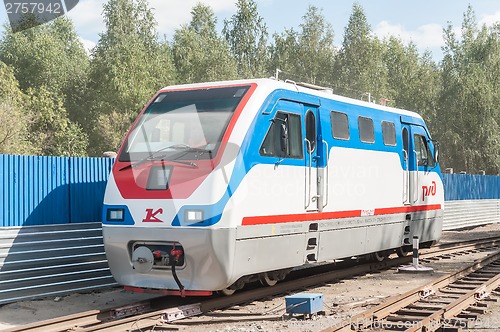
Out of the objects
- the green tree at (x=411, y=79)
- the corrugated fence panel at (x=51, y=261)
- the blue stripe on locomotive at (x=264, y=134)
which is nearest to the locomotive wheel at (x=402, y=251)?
the blue stripe on locomotive at (x=264, y=134)

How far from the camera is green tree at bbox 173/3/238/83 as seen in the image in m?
54.8

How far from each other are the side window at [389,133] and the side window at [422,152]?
4.11 feet

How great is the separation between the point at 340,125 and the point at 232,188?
12.0 ft

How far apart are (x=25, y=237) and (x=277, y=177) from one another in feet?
13.7

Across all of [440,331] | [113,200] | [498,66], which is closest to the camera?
[440,331]

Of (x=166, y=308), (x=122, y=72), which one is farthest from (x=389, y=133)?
(x=122, y=72)

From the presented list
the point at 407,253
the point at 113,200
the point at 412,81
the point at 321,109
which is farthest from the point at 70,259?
the point at 412,81

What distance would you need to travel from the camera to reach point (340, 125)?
11812mm

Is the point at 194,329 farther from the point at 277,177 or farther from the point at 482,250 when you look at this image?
the point at 482,250

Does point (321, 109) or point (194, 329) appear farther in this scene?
point (321, 109)

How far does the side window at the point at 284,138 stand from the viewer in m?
9.76

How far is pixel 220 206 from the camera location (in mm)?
8695

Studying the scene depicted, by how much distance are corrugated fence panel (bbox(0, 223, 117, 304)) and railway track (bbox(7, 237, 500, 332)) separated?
1.90 meters

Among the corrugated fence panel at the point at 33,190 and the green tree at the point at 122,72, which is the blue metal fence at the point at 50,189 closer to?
the corrugated fence panel at the point at 33,190
